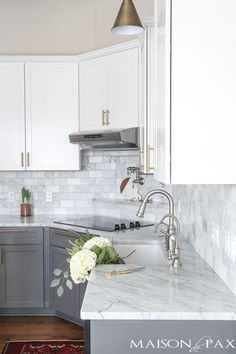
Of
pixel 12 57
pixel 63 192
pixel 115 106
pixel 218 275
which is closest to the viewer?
pixel 218 275

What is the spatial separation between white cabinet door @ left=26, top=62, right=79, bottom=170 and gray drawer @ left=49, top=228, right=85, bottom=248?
0.71 metres

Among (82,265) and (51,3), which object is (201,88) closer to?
(82,265)

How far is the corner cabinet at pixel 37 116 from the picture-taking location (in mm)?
4066

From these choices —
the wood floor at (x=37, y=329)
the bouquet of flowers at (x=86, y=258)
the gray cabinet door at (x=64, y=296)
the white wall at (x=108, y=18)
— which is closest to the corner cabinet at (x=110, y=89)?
the white wall at (x=108, y=18)

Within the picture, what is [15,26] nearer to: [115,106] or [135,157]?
[115,106]

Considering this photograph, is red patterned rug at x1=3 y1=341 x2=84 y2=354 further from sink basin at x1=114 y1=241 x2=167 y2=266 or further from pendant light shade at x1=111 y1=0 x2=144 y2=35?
pendant light shade at x1=111 y1=0 x2=144 y2=35

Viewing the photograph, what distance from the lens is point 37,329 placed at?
3.59 meters

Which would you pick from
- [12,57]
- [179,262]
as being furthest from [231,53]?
[12,57]

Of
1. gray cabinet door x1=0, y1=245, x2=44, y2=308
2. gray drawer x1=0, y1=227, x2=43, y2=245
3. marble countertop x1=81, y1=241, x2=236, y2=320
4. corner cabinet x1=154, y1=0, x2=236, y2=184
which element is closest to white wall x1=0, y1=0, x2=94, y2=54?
gray drawer x1=0, y1=227, x2=43, y2=245

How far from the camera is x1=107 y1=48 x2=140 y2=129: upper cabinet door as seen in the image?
3.58 m

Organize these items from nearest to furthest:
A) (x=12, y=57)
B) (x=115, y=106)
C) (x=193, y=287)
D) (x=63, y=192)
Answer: (x=193, y=287)
(x=115, y=106)
(x=12, y=57)
(x=63, y=192)

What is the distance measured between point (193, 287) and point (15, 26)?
11.6 feet

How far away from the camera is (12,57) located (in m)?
4.07

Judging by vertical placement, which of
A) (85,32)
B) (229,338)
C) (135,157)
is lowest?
(229,338)
